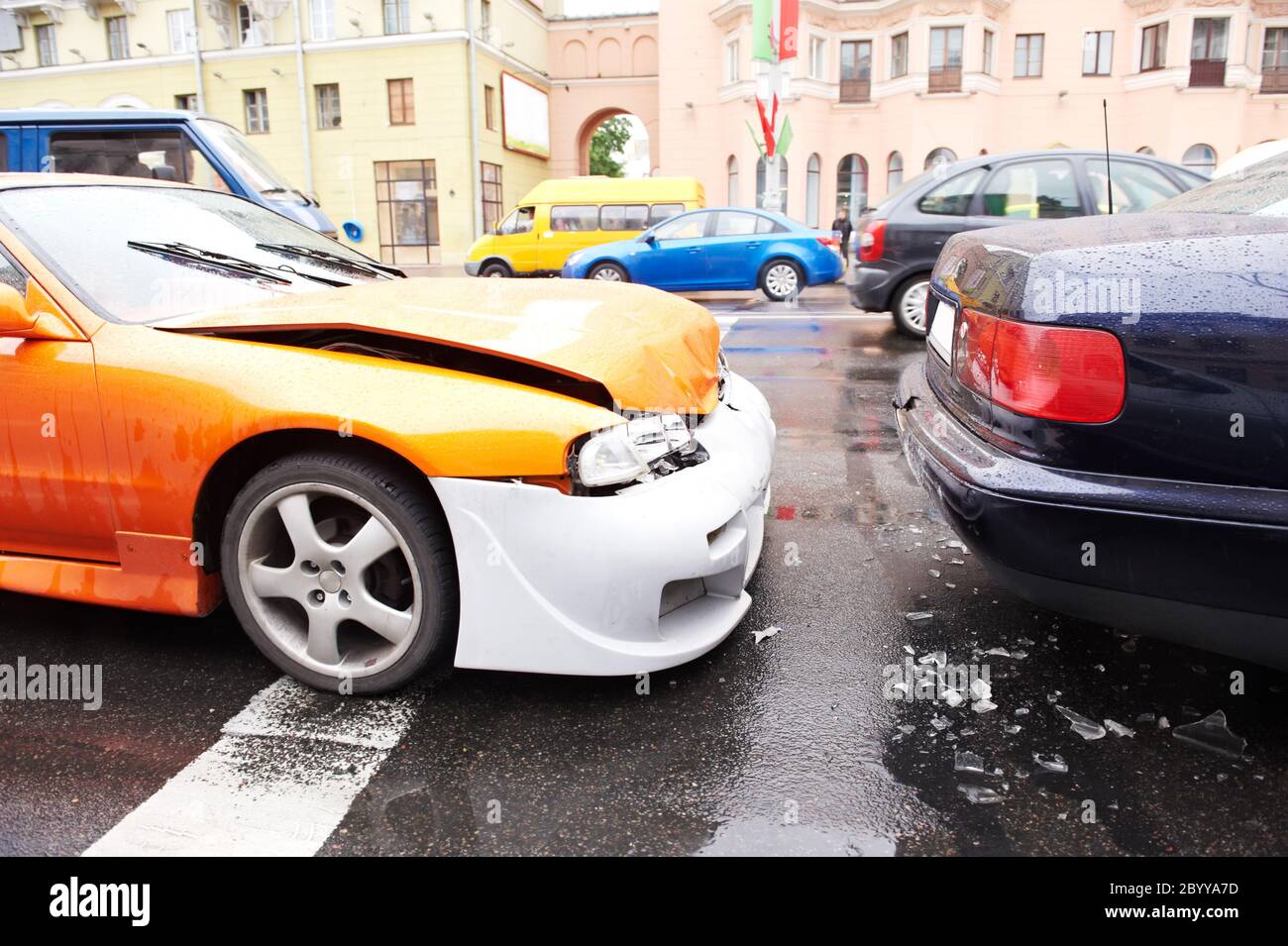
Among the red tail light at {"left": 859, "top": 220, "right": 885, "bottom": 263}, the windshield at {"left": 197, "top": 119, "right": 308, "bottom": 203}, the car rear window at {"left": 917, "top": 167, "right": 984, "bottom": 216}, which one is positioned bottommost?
the red tail light at {"left": 859, "top": 220, "right": 885, "bottom": 263}

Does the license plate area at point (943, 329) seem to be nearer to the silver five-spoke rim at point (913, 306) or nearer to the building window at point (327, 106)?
the silver five-spoke rim at point (913, 306)

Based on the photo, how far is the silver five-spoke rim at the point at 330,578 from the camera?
2.39 meters

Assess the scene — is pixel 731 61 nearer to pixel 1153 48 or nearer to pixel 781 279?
pixel 1153 48

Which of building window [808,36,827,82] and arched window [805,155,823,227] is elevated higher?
building window [808,36,827,82]

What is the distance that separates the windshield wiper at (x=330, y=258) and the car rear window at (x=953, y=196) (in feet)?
20.1

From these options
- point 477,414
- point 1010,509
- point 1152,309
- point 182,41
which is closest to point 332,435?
point 477,414

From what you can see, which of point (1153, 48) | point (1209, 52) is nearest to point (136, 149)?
point (1153, 48)

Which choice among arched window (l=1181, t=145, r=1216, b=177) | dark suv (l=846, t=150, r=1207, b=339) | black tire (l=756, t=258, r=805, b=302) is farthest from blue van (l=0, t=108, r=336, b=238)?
arched window (l=1181, t=145, r=1216, b=177)

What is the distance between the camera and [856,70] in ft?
104

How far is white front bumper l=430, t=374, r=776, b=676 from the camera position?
2229mm

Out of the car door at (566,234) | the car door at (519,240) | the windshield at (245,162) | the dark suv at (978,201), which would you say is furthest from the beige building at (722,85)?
the dark suv at (978,201)

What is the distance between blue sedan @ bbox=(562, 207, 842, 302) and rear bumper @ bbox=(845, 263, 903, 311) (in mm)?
4599

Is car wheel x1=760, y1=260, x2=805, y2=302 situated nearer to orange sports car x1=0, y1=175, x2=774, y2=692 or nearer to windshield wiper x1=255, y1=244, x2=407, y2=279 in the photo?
windshield wiper x1=255, y1=244, x2=407, y2=279

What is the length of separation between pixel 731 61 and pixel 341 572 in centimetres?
3267
